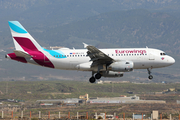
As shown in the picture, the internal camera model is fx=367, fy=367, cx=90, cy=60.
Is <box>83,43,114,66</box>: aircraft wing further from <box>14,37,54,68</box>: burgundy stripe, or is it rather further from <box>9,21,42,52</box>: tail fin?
<box>9,21,42,52</box>: tail fin

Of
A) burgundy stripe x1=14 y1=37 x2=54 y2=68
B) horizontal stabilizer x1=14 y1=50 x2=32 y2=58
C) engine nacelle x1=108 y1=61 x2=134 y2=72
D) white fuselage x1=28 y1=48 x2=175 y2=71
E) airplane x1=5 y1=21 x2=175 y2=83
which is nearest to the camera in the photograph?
engine nacelle x1=108 y1=61 x2=134 y2=72

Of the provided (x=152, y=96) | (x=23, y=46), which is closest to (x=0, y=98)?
(x=152, y=96)

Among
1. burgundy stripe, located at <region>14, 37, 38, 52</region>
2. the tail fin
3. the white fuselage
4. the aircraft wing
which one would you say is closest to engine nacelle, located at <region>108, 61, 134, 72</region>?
the aircraft wing

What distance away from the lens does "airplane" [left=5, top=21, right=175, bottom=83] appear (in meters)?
63.9

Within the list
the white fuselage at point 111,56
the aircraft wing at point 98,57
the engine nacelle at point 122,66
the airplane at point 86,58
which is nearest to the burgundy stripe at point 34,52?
the airplane at point 86,58

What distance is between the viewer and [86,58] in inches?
2557

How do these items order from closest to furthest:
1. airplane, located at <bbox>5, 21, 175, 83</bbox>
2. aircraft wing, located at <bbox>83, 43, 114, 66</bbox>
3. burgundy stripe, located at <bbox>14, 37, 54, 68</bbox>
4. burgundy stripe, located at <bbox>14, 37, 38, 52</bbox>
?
aircraft wing, located at <bbox>83, 43, 114, 66</bbox> → airplane, located at <bbox>5, 21, 175, 83</bbox> → burgundy stripe, located at <bbox>14, 37, 54, 68</bbox> → burgundy stripe, located at <bbox>14, 37, 38, 52</bbox>

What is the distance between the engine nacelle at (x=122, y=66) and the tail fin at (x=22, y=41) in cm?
1373

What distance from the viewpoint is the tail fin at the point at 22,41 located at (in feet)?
219

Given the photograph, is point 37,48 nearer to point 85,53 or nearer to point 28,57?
point 28,57

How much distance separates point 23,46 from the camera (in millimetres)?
66562

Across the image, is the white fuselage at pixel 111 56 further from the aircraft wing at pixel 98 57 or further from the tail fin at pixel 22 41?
the tail fin at pixel 22 41

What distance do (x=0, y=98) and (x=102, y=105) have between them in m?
57.8

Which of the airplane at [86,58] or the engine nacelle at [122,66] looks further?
the airplane at [86,58]
